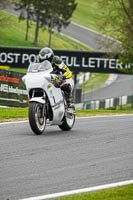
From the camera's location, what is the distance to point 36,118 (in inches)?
408

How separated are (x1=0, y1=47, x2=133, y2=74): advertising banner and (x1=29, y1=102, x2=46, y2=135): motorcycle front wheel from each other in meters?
33.1

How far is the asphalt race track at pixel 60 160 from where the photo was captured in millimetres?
6582

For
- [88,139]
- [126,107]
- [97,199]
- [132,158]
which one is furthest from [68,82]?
[126,107]

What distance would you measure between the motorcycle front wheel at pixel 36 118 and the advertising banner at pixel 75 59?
33090 mm

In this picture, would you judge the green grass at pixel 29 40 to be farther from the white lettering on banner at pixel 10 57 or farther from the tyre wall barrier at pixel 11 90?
the tyre wall barrier at pixel 11 90

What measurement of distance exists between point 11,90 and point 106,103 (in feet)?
44.4

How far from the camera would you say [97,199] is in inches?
235

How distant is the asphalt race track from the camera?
259 inches

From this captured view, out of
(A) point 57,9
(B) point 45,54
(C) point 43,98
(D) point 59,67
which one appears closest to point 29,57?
(A) point 57,9

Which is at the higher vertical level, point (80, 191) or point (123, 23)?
point (123, 23)

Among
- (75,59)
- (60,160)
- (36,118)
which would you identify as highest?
(75,59)

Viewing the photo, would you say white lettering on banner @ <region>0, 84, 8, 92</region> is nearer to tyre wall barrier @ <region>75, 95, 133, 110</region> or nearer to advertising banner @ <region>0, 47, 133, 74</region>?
tyre wall barrier @ <region>75, 95, 133, 110</region>

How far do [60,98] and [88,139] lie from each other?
1.40 meters

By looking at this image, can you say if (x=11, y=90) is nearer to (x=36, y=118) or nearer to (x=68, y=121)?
(x=68, y=121)
